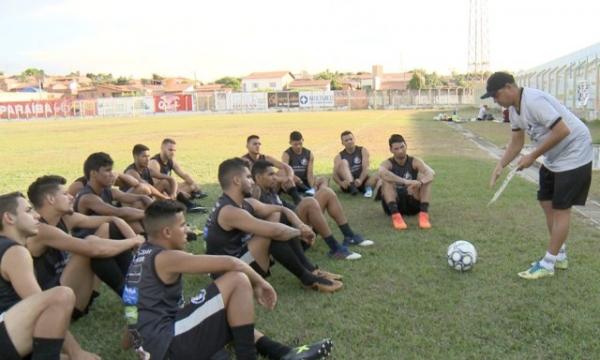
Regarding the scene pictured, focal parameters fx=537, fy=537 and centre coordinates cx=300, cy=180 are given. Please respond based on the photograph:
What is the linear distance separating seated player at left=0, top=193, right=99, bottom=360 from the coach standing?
4.56 m

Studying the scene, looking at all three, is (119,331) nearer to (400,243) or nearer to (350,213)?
(400,243)

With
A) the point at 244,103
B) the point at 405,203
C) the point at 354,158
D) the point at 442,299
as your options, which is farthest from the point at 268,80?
the point at 442,299

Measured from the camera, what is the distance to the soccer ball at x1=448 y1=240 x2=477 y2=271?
19.9ft

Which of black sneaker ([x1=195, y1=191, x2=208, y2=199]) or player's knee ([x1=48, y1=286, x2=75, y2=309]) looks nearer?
player's knee ([x1=48, y1=286, x2=75, y2=309])

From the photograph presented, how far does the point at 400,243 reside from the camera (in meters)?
7.42

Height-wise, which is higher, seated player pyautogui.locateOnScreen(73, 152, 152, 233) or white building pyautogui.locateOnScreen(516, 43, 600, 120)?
white building pyautogui.locateOnScreen(516, 43, 600, 120)

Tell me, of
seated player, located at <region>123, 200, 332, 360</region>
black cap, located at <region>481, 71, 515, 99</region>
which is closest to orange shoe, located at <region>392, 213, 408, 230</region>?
black cap, located at <region>481, 71, 515, 99</region>

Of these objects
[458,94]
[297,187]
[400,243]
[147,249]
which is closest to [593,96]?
[297,187]

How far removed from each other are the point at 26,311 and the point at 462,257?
447 centimetres

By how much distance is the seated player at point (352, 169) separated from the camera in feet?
36.0

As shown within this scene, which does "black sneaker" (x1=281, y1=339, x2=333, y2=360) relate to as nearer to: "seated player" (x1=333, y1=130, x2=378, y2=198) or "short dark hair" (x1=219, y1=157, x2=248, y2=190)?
"short dark hair" (x1=219, y1=157, x2=248, y2=190)

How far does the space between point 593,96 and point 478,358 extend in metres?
30.2

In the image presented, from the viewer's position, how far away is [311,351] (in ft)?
13.5

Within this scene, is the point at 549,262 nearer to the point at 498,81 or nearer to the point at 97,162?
the point at 498,81
